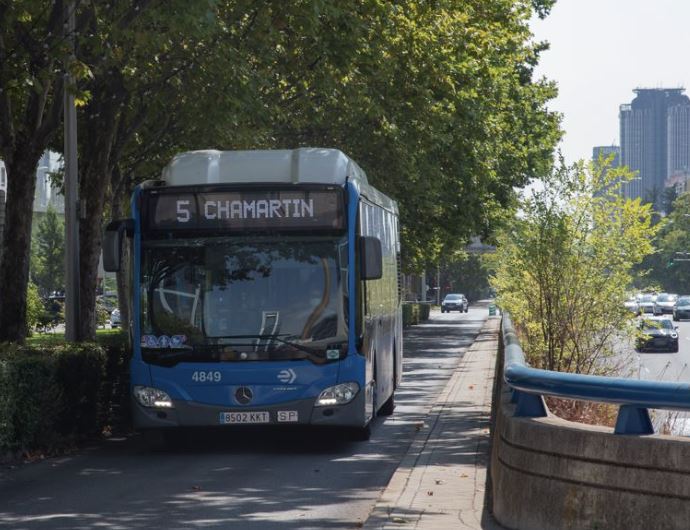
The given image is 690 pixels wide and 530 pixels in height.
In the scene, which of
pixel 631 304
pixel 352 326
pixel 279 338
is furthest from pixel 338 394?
pixel 631 304

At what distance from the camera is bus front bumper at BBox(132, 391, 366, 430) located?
15234mm

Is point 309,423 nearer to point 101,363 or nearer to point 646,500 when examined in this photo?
point 101,363

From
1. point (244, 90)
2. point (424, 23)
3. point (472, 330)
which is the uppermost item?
point (424, 23)

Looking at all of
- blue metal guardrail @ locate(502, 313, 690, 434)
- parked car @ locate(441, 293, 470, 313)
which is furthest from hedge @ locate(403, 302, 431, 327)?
blue metal guardrail @ locate(502, 313, 690, 434)

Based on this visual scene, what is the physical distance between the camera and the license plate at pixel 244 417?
15.2m

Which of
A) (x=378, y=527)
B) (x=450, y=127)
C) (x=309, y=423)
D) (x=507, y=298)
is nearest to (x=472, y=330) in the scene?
(x=450, y=127)

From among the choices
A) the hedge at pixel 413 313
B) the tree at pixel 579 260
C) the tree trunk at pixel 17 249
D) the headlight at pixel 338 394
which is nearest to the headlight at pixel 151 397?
the headlight at pixel 338 394

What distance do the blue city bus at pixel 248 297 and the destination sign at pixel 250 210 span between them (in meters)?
0.01

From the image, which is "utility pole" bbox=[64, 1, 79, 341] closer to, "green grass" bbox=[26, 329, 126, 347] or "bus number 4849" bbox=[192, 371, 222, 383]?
"green grass" bbox=[26, 329, 126, 347]

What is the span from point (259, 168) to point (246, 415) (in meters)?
2.67

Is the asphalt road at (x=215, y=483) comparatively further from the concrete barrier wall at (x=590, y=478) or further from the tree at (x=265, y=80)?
the tree at (x=265, y=80)

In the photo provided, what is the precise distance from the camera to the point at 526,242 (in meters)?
22.5

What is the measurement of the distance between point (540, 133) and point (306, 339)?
3388 centimetres

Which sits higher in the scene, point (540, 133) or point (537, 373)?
point (540, 133)
